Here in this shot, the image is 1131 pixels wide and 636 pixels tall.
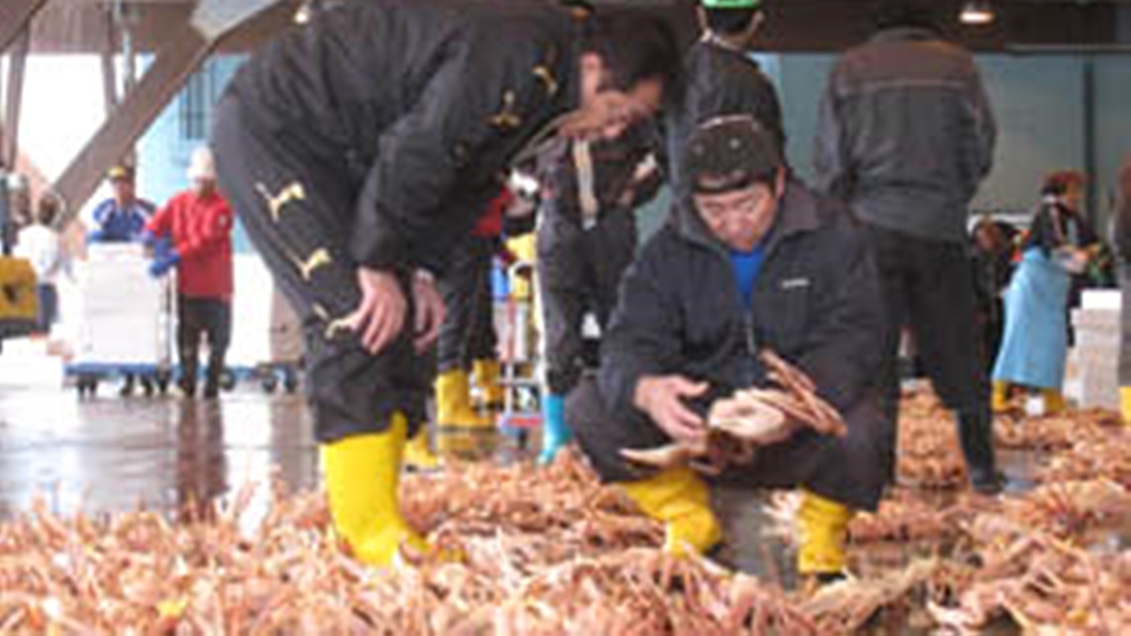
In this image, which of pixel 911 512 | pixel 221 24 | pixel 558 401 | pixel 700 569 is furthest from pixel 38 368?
pixel 700 569

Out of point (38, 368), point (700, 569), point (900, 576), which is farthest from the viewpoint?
point (38, 368)

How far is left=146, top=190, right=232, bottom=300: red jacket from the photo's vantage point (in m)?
12.9

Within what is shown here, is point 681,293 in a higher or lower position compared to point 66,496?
higher

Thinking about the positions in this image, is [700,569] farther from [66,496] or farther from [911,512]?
[66,496]

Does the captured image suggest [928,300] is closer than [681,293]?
No

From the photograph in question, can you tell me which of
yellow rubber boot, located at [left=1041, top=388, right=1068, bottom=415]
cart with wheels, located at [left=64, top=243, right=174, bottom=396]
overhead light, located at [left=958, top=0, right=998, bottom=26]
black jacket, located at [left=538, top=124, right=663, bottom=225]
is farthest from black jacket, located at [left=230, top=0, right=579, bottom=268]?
overhead light, located at [left=958, top=0, right=998, bottom=26]

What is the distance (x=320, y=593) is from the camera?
2789mm

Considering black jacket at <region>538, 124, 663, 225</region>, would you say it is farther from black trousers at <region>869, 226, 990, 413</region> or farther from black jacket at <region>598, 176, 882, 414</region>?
black jacket at <region>598, 176, 882, 414</region>

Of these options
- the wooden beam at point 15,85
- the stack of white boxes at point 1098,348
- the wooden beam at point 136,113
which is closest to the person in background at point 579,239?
the stack of white boxes at point 1098,348

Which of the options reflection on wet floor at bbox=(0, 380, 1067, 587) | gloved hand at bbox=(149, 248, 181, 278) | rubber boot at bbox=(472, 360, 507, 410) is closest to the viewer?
reflection on wet floor at bbox=(0, 380, 1067, 587)

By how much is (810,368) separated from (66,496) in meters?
2.70

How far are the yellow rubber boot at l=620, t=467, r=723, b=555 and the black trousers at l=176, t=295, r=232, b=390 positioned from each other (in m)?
9.15

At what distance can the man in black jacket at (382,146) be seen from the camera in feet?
12.1

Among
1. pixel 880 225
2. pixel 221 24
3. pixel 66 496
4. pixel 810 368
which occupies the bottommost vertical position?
pixel 66 496
